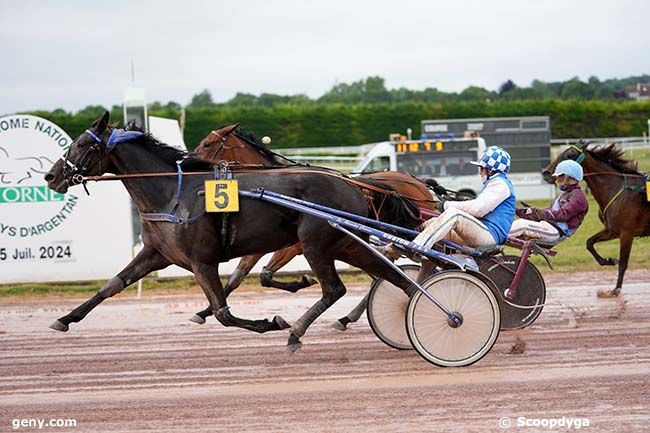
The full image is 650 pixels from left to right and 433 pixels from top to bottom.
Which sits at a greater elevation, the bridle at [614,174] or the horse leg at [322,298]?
the bridle at [614,174]

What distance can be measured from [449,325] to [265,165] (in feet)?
8.62

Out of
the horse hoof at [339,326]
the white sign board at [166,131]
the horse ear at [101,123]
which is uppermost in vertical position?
the horse ear at [101,123]

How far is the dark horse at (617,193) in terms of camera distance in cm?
1034

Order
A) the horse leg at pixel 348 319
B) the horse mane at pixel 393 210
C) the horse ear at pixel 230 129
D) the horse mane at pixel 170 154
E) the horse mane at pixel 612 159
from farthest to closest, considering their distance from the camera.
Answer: the horse mane at pixel 612 159
the horse ear at pixel 230 129
the horse leg at pixel 348 319
the horse mane at pixel 393 210
the horse mane at pixel 170 154

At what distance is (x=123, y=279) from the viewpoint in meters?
7.60

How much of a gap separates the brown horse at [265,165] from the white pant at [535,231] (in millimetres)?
796

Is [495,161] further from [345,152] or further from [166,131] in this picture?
[345,152]

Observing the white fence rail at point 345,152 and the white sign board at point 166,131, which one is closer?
the white sign board at point 166,131

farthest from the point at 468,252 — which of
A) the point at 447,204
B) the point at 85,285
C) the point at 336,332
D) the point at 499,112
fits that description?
the point at 499,112

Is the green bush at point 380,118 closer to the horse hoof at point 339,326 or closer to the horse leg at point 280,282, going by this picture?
the horse leg at point 280,282

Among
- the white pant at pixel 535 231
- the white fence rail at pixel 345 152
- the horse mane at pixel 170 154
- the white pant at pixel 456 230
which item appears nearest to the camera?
the white pant at pixel 456 230

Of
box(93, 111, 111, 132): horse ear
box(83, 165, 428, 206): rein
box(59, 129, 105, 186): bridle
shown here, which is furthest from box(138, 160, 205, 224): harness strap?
box(93, 111, 111, 132): horse ear

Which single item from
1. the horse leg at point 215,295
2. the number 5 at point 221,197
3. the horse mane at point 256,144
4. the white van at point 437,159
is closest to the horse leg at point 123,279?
the horse leg at point 215,295

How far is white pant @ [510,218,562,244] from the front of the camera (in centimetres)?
800
